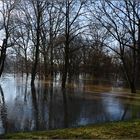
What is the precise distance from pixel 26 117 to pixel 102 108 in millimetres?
5751

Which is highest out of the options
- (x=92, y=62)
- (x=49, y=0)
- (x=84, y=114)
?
(x=49, y=0)

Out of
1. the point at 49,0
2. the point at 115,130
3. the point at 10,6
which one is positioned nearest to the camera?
the point at 115,130

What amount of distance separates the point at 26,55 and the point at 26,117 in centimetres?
5754

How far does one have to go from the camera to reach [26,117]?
51.4 feet

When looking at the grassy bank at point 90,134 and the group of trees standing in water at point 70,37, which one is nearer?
the grassy bank at point 90,134

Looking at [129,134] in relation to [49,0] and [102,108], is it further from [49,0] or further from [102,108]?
[49,0]

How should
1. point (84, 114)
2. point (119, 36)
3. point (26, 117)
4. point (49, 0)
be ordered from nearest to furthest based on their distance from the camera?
1. point (26, 117)
2. point (84, 114)
3. point (119, 36)
4. point (49, 0)

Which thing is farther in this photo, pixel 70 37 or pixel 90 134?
pixel 70 37

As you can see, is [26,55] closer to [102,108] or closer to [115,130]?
[102,108]

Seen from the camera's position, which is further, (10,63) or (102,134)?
(10,63)

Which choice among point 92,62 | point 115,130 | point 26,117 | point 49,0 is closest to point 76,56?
point 92,62

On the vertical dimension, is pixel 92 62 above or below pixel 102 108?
above

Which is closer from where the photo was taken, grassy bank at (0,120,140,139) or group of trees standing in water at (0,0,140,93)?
grassy bank at (0,120,140,139)

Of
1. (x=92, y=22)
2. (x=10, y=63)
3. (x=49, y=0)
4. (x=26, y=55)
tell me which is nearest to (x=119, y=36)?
(x=92, y=22)
